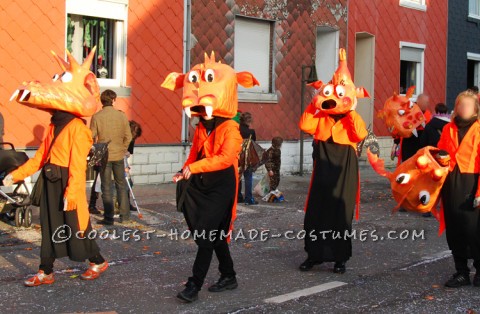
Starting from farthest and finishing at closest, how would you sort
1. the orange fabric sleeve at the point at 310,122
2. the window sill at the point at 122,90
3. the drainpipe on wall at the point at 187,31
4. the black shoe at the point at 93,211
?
the drainpipe on wall at the point at 187,31 → the window sill at the point at 122,90 → the black shoe at the point at 93,211 → the orange fabric sleeve at the point at 310,122

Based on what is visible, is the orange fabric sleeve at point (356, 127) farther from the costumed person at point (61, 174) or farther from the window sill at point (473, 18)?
the window sill at point (473, 18)

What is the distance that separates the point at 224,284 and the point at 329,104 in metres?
2.06

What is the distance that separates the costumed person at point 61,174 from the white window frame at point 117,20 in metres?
6.97

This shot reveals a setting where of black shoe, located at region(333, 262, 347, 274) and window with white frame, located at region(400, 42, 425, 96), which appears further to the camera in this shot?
window with white frame, located at region(400, 42, 425, 96)

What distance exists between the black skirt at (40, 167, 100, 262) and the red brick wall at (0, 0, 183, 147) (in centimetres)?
582

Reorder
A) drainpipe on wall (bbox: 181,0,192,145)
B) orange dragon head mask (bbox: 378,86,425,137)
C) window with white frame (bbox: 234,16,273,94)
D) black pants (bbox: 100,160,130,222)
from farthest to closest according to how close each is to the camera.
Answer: window with white frame (bbox: 234,16,273,94) < drainpipe on wall (bbox: 181,0,192,145) < orange dragon head mask (bbox: 378,86,425,137) < black pants (bbox: 100,160,130,222)

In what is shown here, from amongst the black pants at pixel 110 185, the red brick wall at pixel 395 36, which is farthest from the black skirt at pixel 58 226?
the red brick wall at pixel 395 36

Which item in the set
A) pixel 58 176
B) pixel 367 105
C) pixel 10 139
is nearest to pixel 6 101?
pixel 10 139

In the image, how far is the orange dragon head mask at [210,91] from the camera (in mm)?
6090

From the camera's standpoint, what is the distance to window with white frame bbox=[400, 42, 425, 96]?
859 inches

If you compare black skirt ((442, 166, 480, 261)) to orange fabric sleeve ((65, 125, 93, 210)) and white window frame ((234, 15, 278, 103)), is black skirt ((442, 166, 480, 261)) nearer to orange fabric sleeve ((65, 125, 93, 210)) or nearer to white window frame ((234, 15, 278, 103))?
orange fabric sleeve ((65, 125, 93, 210))

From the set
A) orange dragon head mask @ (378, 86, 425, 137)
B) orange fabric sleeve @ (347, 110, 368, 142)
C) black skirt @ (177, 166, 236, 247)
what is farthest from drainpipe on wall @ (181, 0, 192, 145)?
black skirt @ (177, 166, 236, 247)

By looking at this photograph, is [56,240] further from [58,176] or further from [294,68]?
[294,68]

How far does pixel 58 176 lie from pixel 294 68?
11.7 metres
